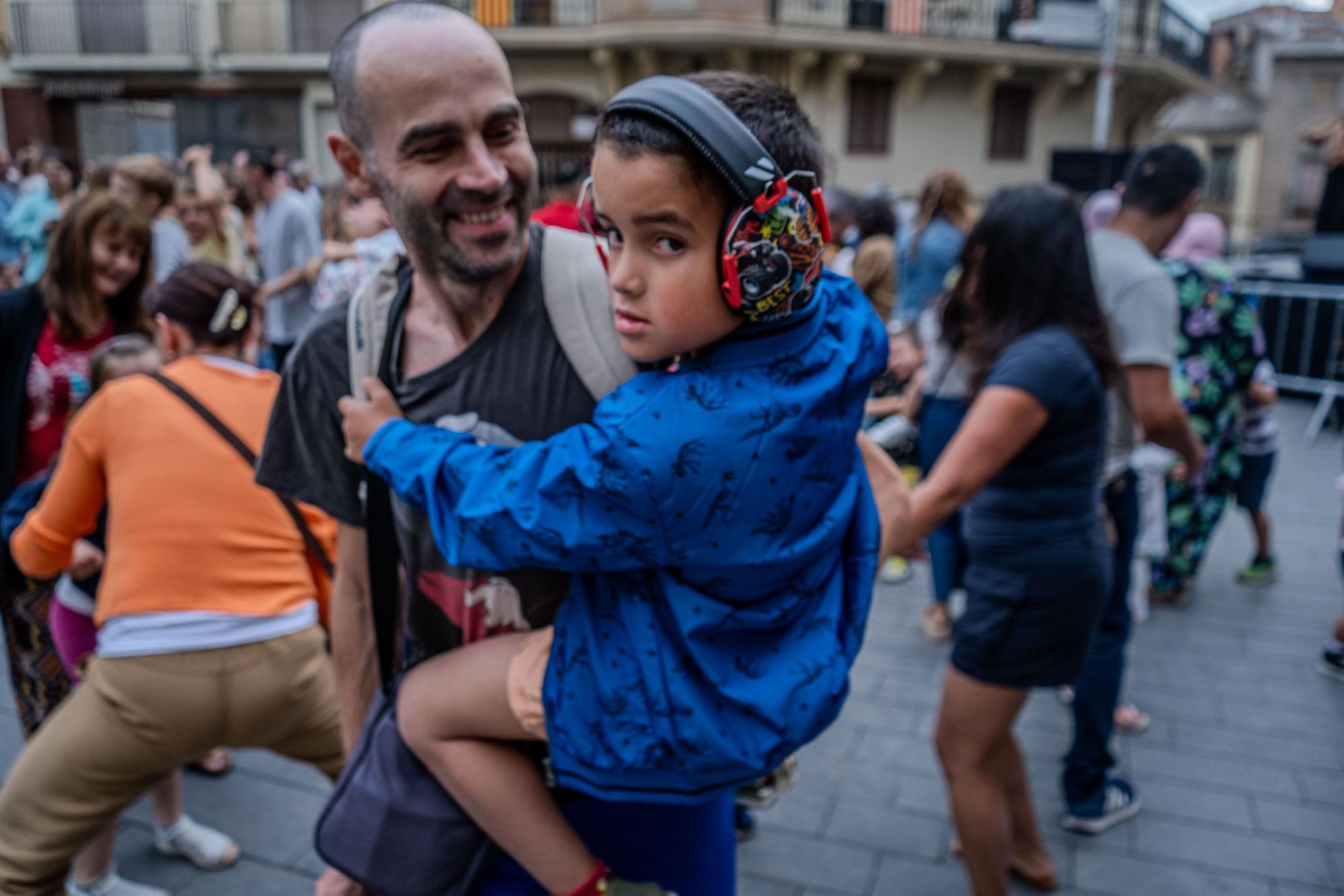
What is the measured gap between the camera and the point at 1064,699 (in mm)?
4691

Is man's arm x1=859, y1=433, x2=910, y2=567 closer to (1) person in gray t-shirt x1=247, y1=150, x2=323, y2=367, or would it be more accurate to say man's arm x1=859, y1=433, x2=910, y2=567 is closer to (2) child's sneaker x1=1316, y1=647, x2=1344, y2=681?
(2) child's sneaker x1=1316, y1=647, x2=1344, y2=681

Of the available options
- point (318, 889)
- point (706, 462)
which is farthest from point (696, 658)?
point (318, 889)

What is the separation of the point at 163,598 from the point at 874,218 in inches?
244

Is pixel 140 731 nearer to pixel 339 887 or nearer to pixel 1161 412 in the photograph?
pixel 339 887

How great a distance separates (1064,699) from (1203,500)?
172 cm

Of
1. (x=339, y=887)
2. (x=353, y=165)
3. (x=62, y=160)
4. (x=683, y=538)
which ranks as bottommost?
(x=339, y=887)

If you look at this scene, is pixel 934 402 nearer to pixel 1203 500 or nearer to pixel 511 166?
pixel 1203 500

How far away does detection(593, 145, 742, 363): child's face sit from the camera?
1248 millimetres

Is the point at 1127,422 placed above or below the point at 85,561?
above

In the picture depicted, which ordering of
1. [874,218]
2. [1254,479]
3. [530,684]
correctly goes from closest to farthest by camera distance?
[530,684] < [1254,479] < [874,218]

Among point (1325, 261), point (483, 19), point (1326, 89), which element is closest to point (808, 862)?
point (1325, 261)

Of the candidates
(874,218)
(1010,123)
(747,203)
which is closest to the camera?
(747,203)

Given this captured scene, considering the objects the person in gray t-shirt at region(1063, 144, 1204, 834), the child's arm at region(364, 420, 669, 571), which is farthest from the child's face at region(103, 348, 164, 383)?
the person in gray t-shirt at region(1063, 144, 1204, 834)

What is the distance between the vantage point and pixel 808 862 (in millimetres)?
3553
